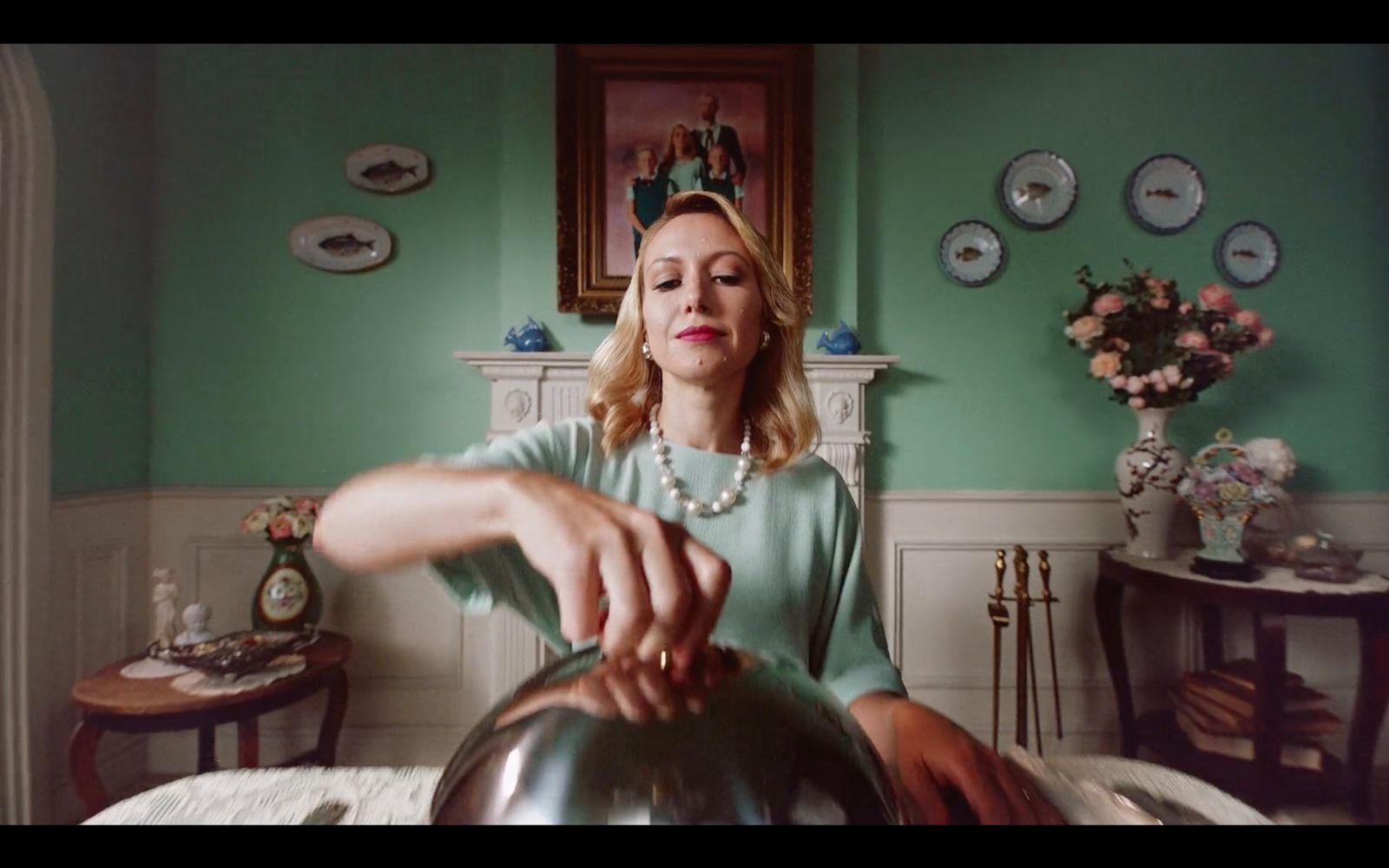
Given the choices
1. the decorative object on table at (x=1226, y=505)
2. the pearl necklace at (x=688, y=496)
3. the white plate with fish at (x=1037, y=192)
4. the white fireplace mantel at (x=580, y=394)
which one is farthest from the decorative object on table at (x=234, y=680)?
the white plate with fish at (x=1037, y=192)

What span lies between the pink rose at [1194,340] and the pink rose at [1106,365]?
129 millimetres

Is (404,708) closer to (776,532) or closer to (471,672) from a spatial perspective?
(471,672)

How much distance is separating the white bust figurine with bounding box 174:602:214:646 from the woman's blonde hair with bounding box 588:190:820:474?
1.15m

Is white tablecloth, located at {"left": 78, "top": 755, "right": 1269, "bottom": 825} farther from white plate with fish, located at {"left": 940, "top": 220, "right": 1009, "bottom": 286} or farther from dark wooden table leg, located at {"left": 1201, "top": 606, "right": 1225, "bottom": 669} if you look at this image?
dark wooden table leg, located at {"left": 1201, "top": 606, "right": 1225, "bottom": 669}

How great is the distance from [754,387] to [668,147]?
1096 mm

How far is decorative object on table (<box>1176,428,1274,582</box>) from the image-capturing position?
116cm

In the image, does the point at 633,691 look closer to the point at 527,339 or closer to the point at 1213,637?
the point at 527,339

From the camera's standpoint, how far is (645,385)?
0.58 m

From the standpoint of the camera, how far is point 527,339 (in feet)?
4.58

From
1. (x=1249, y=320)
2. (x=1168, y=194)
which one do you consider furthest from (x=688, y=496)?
(x=1168, y=194)

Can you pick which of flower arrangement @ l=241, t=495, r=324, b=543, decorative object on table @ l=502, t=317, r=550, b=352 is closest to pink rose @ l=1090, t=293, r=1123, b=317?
decorative object on table @ l=502, t=317, r=550, b=352

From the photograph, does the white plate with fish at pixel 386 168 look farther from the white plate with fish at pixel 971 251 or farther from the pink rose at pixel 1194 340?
the pink rose at pixel 1194 340

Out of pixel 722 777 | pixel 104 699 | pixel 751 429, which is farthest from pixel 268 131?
pixel 722 777

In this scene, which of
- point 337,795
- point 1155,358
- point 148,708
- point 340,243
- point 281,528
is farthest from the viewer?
point 340,243
